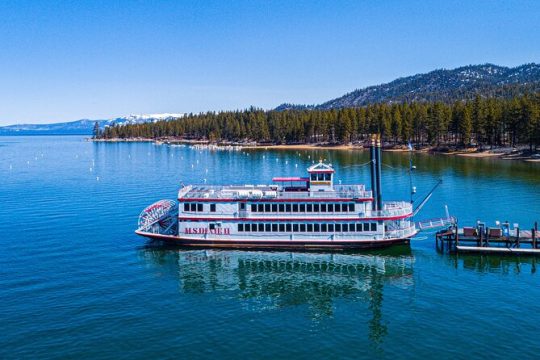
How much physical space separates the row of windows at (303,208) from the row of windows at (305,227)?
1.56 meters

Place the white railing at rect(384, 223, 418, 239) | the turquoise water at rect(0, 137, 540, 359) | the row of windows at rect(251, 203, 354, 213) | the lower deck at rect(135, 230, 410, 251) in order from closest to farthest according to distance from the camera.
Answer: the turquoise water at rect(0, 137, 540, 359)
the white railing at rect(384, 223, 418, 239)
the lower deck at rect(135, 230, 410, 251)
the row of windows at rect(251, 203, 354, 213)

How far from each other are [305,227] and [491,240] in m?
19.5

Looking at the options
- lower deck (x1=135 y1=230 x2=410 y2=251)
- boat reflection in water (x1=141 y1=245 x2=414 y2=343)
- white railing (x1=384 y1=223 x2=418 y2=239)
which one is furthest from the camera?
lower deck (x1=135 y1=230 x2=410 y2=251)

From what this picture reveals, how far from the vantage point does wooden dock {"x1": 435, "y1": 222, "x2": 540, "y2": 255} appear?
47.0 m

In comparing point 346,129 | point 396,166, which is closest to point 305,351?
point 396,166

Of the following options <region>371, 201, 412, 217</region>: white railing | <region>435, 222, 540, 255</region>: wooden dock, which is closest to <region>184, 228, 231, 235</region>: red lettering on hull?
<region>371, 201, 412, 217</region>: white railing

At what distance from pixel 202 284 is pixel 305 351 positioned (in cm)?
1471

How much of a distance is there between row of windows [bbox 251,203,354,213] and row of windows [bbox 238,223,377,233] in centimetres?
156

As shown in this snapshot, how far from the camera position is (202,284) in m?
41.7

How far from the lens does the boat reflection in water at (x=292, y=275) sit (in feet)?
124

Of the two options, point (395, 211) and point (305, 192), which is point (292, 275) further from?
point (395, 211)

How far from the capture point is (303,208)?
50.4m

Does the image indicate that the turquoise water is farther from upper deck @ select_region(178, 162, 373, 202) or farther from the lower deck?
upper deck @ select_region(178, 162, 373, 202)

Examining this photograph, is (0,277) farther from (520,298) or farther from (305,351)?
(520,298)
